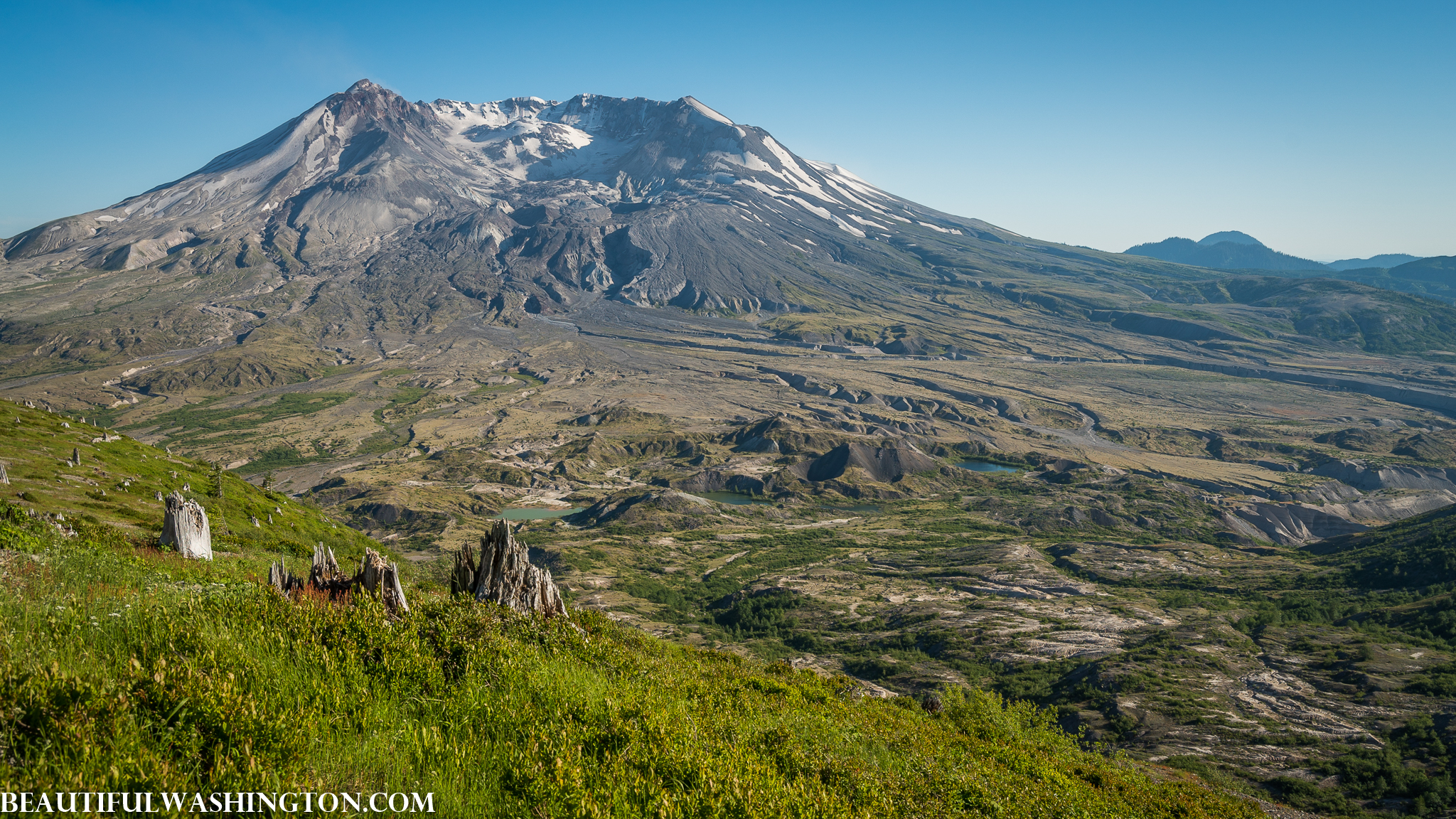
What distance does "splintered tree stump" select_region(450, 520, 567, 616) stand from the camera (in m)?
13.2

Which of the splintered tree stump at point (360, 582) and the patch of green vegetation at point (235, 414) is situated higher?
the splintered tree stump at point (360, 582)

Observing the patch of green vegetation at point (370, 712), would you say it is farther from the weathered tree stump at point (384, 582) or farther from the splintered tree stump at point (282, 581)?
the weathered tree stump at point (384, 582)

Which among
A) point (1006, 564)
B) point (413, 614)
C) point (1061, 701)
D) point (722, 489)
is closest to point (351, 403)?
point (722, 489)

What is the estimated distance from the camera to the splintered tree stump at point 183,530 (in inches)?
800

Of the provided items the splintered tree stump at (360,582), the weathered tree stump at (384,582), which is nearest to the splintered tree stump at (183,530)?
the splintered tree stump at (360,582)

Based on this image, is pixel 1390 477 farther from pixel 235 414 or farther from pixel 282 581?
pixel 235 414

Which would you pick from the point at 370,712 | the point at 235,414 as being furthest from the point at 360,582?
the point at 235,414

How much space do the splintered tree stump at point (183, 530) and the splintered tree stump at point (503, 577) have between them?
11711 millimetres

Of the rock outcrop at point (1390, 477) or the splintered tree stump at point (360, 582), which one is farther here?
the rock outcrop at point (1390, 477)

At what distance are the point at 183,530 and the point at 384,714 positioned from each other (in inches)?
750

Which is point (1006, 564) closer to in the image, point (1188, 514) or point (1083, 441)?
point (1188, 514)

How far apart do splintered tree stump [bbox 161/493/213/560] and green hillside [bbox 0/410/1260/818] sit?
5.32 metres

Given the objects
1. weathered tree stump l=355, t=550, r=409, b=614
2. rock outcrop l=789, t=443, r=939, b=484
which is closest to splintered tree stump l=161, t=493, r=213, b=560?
weathered tree stump l=355, t=550, r=409, b=614

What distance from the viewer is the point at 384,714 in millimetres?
6938
